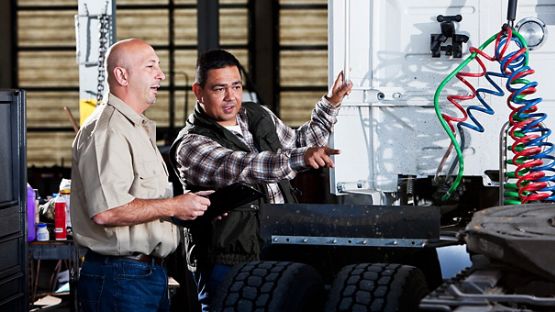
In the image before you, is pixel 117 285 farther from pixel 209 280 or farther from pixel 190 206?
pixel 209 280

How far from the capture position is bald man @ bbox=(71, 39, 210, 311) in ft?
15.0

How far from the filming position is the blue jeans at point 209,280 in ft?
16.7

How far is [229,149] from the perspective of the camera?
5230 millimetres

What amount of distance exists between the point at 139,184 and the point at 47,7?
557 inches

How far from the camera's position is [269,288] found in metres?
4.44

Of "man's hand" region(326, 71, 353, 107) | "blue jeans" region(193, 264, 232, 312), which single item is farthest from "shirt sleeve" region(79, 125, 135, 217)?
"man's hand" region(326, 71, 353, 107)

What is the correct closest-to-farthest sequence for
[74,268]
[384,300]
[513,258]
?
[513,258], [384,300], [74,268]

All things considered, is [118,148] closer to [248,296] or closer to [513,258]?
[248,296]

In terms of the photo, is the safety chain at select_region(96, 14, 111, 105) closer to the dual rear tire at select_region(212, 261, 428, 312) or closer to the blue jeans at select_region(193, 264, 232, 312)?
the blue jeans at select_region(193, 264, 232, 312)

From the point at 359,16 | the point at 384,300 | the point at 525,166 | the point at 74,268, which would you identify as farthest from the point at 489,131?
the point at 74,268

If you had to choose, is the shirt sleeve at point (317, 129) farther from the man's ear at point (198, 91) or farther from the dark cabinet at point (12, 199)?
the dark cabinet at point (12, 199)

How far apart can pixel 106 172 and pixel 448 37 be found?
2384 millimetres

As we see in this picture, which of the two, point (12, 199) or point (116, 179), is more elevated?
point (116, 179)

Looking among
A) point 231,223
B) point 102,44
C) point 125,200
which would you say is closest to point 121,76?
point 125,200
